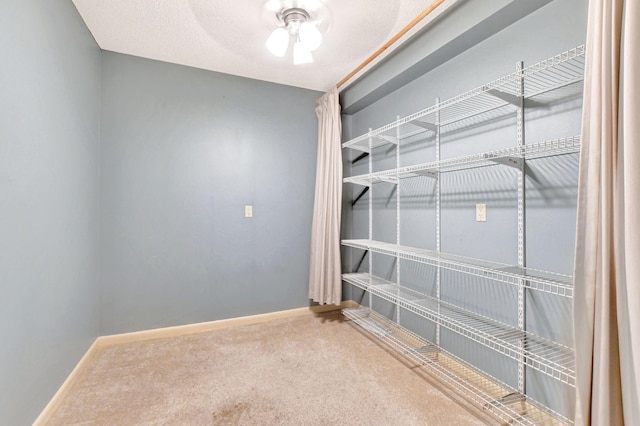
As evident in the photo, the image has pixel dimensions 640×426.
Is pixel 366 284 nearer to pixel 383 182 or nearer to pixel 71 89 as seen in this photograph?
pixel 383 182

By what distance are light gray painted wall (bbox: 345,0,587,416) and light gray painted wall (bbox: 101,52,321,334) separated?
1199mm

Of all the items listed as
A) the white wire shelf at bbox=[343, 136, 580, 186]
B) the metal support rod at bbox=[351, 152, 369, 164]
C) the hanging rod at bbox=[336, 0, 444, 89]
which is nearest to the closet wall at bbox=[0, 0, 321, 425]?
the metal support rod at bbox=[351, 152, 369, 164]

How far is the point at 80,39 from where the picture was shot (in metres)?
1.92

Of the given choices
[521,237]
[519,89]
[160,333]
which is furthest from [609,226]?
[160,333]

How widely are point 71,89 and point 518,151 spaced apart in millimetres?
2668

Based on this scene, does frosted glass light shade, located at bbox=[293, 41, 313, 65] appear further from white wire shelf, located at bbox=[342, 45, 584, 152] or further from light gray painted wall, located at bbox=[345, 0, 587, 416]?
light gray painted wall, located at bbox=[345, 0, 587, 416]

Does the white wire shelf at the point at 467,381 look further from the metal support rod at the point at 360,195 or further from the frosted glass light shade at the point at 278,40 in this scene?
the frosted glass light shade at the point at 278,40

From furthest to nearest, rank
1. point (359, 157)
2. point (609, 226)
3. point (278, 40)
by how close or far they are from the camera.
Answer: point (359, 157) < point (278, 40) < point (609, 226)

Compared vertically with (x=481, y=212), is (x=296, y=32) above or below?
above

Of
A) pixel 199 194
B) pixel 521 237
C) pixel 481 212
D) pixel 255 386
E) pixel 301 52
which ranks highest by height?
pixel 301 52

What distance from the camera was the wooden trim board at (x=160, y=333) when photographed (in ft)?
5.20

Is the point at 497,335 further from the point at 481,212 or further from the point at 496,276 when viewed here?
the point at 481,212

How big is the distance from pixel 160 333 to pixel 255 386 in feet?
4.01

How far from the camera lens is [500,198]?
5.52 ft
